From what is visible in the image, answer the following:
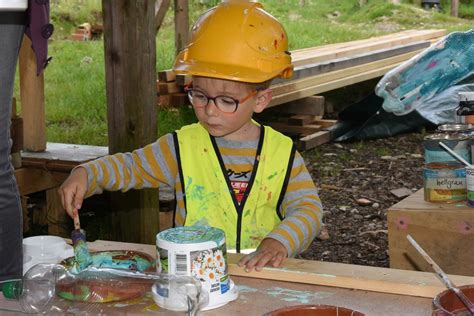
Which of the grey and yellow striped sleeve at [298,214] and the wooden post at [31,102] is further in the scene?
the wooden post at [31,102]

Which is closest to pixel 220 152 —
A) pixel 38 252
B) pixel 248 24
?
pixel 248 24

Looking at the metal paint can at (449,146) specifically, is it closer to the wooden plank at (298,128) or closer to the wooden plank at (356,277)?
the wooden plank at (356,277)

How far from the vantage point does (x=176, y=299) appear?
196 cm

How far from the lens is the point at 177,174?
2.86 meters

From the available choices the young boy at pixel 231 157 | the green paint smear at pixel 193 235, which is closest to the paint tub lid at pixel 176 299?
the green paint smear at pixel 193 235

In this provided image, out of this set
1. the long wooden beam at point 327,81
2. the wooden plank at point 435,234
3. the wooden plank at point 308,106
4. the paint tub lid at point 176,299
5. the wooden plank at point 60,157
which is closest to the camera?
the paint tub lid at point 176,299

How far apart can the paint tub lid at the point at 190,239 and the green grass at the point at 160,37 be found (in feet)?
16.9

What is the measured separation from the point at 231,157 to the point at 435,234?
0.95m

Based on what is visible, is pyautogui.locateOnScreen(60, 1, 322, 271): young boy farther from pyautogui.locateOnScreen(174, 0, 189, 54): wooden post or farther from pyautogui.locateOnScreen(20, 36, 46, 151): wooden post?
pyautogui.locateOnScreen(174, 0, 189, 54): wooden post

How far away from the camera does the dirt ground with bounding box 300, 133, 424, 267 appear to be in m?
5.08

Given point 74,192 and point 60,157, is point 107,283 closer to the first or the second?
point 74,192

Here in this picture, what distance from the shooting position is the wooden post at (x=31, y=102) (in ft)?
16.7

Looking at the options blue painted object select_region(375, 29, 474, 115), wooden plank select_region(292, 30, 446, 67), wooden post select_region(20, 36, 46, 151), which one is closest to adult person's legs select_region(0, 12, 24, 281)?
wooden post select_region(20, 36, 46, 151)

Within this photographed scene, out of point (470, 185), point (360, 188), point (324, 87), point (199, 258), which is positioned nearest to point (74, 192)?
point (199, 258)
